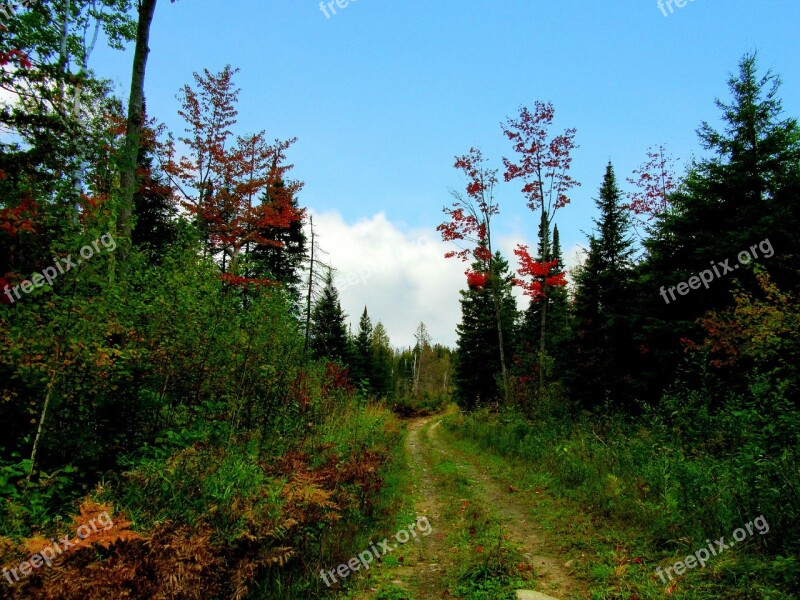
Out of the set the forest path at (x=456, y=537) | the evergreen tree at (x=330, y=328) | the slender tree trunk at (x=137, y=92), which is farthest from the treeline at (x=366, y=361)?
the slender tree trunk at (x=137, y=92)

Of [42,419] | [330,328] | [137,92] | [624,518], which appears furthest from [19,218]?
[330,328]

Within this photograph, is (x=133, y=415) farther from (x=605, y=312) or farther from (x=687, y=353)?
(x=605, y=312)

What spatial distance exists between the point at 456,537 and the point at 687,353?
9173 mm

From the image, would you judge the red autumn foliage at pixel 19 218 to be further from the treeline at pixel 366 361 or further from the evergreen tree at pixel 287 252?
the evergreen tree at pixel 287 252

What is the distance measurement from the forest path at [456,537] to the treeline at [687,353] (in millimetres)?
1279

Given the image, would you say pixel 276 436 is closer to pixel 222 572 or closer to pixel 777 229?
pixel 222 572

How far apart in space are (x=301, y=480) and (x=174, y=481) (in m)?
1.47

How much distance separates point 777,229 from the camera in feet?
32.8

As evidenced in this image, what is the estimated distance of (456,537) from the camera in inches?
232

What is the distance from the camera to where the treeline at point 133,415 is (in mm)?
3420

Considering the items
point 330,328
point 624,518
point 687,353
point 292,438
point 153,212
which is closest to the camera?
point 624,518

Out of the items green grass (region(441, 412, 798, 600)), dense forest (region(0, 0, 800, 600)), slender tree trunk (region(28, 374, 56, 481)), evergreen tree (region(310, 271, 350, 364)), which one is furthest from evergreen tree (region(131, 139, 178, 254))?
green grass (region(441, 412, 798, 600))

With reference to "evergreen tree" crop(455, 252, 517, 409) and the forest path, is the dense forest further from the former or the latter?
"evergreen tree" crop(455, 252, 517, 409)

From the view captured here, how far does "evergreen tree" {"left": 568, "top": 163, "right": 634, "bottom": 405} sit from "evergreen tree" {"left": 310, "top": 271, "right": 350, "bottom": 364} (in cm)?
1804
